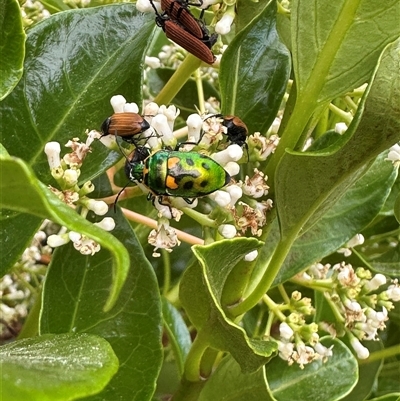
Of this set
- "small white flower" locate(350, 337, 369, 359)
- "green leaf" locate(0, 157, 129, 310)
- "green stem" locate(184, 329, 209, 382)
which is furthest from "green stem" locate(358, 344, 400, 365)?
"green leaf" locate(0, 157, 129, 310)

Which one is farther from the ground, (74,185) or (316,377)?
(74,185)

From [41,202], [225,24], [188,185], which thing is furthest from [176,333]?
[41,202]

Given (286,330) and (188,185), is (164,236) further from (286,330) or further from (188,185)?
(286,330)

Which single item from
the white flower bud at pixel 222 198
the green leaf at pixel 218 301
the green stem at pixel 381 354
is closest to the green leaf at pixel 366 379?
the green stem at pixel 381 354

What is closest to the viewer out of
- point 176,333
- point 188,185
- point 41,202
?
point 41,202

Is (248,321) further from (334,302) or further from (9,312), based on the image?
(9,312)

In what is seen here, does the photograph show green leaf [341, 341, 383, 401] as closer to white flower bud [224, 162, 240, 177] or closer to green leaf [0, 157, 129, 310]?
white flower bud [224, 162, 240, 177]
